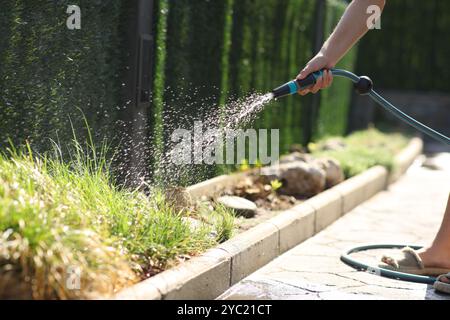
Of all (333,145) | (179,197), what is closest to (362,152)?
(333,145)

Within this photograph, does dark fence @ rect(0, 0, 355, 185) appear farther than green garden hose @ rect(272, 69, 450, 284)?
Yes

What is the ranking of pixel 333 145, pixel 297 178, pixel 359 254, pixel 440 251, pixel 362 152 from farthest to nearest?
pixel 333 145
pixel 362 152
pixel 297 178
pixel 359 254
pixel 440 251

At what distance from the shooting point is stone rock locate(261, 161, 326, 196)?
5.82 m

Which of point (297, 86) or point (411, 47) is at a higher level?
point (411, 47)

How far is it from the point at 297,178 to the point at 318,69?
6.95ft

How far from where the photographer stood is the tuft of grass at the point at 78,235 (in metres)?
2.72

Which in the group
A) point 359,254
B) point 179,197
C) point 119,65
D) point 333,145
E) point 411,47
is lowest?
point 359,254

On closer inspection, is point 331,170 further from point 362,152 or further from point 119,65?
point 119,65

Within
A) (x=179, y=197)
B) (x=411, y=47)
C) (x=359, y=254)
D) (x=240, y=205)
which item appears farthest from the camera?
(x=411, y=47)

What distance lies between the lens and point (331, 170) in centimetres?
636

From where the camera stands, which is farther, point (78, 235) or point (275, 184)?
point (275, 184)

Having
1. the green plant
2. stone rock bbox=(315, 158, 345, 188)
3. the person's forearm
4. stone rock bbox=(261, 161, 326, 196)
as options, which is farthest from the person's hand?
stone rock bbox=(315, 158, 345, 188)

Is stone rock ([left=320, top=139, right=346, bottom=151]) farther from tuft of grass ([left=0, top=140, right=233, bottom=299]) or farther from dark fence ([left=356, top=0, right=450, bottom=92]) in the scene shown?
dark fence ([left=356, top=0, right=450, bottom=92])

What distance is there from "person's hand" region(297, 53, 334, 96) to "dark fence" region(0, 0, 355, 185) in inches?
56.4
